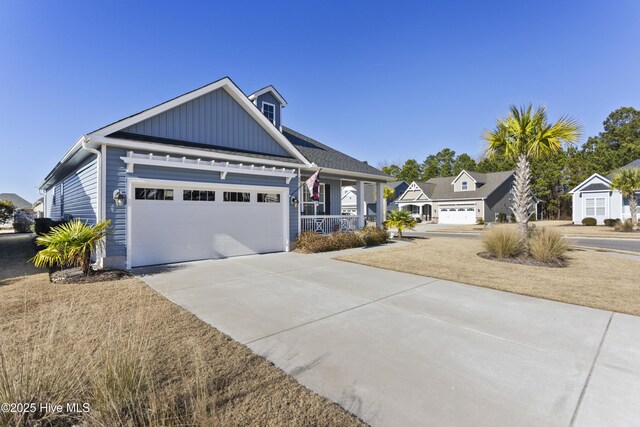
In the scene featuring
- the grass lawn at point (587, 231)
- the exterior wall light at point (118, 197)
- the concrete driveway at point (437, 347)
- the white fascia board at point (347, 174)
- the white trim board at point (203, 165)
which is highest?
the white fascia board at point (347, 174)

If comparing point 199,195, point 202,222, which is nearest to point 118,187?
point 199,195

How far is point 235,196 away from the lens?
1087 centimetres

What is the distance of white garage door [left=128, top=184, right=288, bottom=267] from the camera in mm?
8750

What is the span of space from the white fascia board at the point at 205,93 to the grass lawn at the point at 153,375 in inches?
222

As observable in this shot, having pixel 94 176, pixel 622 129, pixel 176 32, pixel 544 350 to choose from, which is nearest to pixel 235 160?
pixel 94 176

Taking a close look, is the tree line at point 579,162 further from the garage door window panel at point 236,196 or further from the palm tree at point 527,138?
the garage door window panel at point 236,196

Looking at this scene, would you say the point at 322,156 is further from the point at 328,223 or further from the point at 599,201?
the point at 599,201

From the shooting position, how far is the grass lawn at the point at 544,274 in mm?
5805

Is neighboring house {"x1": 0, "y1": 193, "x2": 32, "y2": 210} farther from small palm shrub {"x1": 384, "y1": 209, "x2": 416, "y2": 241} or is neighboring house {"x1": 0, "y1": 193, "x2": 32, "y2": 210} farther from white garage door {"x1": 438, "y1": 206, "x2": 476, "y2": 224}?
white garage door {"x1": 438, "y1": 206, "x2": 476, "y2": 224}

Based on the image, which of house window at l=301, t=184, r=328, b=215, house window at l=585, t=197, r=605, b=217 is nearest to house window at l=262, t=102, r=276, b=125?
house window at l=301, t=184, r=328, b=215

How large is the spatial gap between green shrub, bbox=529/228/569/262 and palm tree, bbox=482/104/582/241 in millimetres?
880

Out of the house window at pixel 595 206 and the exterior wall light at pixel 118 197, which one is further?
the house window at pixel 595 206

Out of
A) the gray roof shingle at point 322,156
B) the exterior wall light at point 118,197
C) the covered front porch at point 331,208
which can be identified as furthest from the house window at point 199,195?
the gray roof shingle at point 322,156

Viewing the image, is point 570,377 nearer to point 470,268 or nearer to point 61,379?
point 61,379
